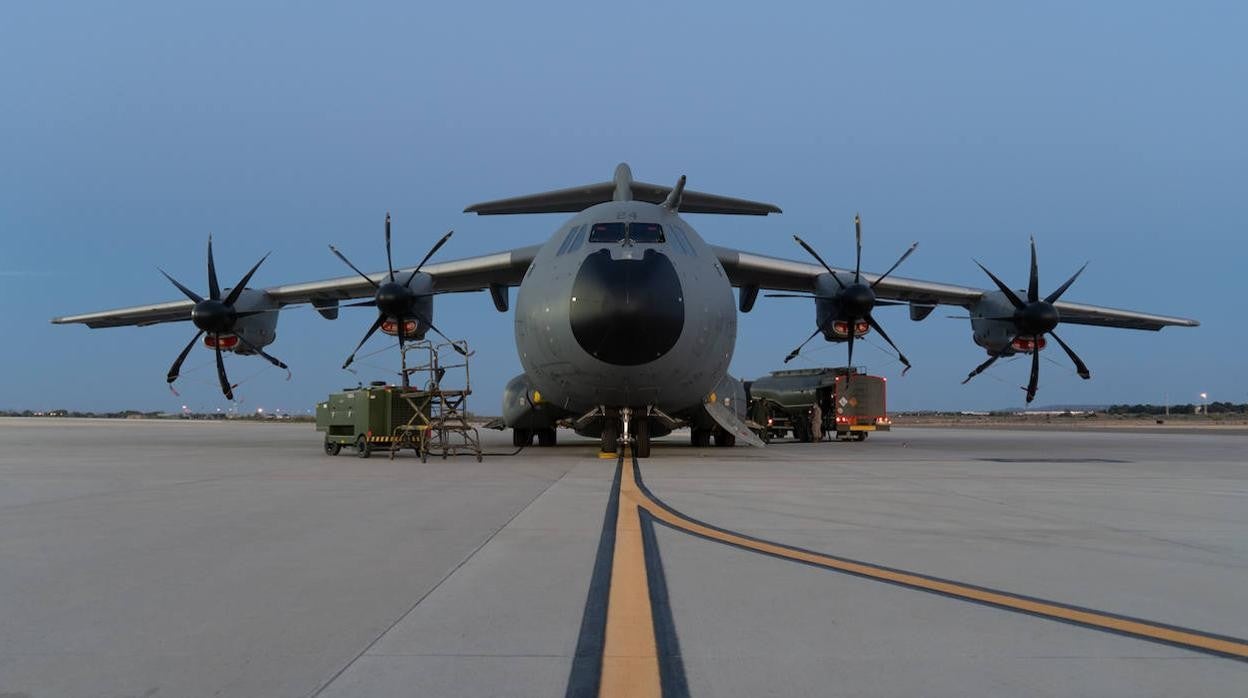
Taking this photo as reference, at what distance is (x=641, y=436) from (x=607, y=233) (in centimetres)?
367

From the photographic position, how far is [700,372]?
14594mm

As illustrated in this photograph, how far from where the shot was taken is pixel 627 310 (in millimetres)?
12820

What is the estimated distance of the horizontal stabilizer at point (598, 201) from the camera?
20.6 m

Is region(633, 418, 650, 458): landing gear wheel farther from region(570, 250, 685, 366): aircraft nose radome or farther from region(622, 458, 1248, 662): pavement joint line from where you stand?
region(622, 458, 1248, 662): pavement joint line

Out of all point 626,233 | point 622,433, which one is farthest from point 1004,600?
point 622,433

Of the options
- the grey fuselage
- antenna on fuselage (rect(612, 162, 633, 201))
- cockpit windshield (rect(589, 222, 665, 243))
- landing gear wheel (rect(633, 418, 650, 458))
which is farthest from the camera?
antenna on fuselage (rect(612, 162, 633, 201))

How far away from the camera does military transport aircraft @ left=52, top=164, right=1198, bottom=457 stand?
13.3 m

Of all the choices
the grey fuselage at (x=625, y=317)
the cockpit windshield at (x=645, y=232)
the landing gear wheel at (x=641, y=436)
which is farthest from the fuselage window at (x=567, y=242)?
the landing gear wheel at (x=641, y=436)

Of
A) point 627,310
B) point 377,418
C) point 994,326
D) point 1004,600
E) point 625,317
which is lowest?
point 1004,600

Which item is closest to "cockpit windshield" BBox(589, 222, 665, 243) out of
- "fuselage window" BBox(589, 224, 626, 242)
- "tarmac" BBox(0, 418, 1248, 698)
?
"fuselage window" BBox(589, 224, 626, 242)

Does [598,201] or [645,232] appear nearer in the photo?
[645,232]

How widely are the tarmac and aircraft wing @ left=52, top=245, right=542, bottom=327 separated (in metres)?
12.8

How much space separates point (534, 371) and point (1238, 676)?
12.9 meters

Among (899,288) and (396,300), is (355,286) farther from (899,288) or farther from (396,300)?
(899,288)
